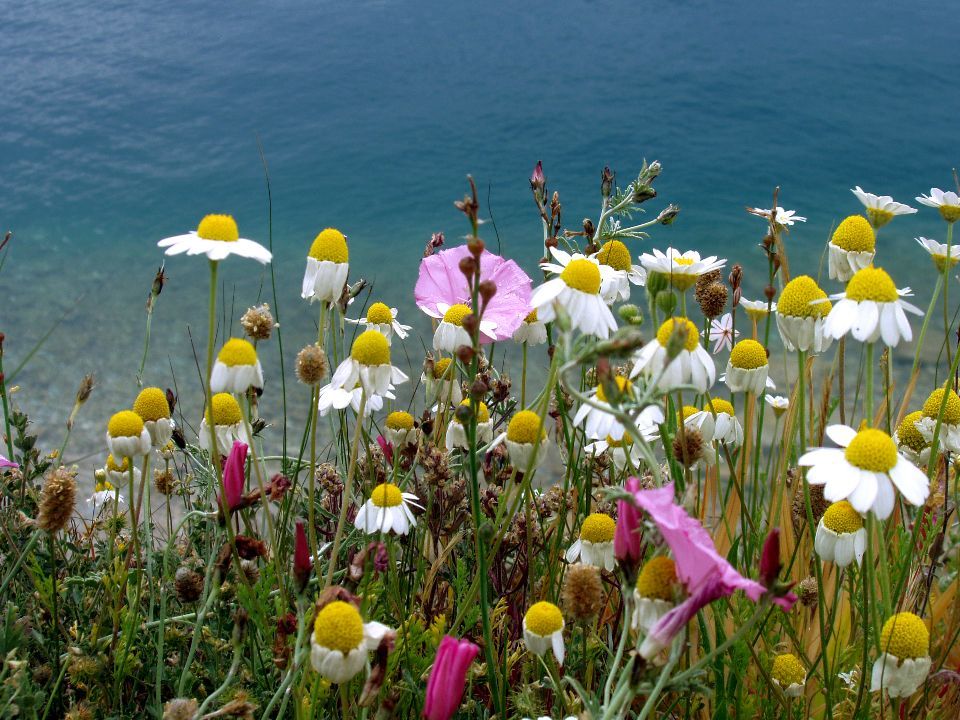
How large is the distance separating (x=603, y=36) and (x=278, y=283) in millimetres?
6323

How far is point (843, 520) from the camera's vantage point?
4.37 feet

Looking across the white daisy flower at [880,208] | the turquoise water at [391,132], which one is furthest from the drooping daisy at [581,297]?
the turquoise water at [391,132]

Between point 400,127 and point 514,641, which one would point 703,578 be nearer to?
point 514,641

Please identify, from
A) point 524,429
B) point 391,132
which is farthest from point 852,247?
point 391,132

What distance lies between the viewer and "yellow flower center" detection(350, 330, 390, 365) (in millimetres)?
1427

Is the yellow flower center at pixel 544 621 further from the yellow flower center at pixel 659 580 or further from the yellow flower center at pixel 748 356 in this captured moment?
the yellow flower center at pixel 748 356

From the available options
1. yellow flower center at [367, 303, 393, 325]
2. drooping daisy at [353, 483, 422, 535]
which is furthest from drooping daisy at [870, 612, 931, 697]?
yellow flower center at [367, 303, 393, 325]

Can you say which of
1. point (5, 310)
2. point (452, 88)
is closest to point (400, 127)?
point (452, 88)

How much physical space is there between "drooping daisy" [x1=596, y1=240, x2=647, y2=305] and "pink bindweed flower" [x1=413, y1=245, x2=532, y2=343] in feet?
0.52

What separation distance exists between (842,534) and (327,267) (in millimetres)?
848

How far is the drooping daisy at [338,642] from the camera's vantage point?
97 centimetres

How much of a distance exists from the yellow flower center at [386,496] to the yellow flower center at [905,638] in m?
0.70

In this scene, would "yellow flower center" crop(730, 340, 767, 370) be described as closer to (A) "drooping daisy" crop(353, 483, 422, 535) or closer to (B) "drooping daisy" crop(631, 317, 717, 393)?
(B) "drooping daisy" crop(631, 317, 717, 393)

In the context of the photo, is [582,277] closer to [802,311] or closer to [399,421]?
[802,311]
